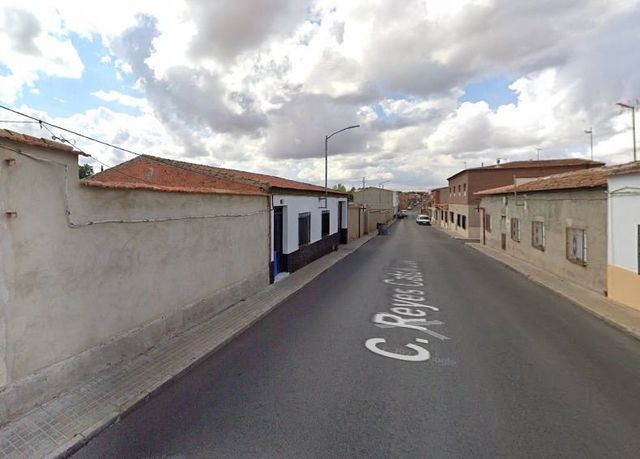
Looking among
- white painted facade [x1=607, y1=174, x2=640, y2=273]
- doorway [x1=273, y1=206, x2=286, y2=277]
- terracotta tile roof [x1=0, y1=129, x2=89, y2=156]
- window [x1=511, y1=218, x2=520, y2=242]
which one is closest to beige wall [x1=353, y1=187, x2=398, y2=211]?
window [x1=511, y1=218, x2=520, y2=242]

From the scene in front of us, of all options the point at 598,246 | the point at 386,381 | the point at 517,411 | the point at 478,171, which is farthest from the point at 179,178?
the point at 478,171

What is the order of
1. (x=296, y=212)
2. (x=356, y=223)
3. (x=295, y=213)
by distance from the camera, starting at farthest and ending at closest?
(x=356, y=223) < (x=296, y=212) < (x=295, y=213)

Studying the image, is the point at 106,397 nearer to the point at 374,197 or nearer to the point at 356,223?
the point at 356,223

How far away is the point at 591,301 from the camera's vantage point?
27.9 feet

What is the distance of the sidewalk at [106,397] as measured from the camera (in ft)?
10.5

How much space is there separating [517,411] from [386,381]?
145 centimetres

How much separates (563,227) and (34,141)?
44.7 ft

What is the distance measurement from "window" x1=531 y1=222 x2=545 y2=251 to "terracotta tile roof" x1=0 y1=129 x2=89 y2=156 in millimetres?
14879

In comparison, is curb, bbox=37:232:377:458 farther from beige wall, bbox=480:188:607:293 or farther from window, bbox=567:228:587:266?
→ window, bbox=567:228:587:266

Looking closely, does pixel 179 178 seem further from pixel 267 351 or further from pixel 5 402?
pixel 5 402

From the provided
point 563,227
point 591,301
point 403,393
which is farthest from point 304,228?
point 403,393

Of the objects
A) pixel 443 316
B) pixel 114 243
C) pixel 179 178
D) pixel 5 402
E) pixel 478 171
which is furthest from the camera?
pixel 478 171

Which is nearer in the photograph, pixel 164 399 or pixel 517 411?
pixel 517 411

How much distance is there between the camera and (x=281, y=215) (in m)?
12.0
